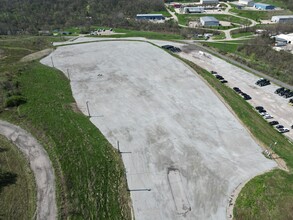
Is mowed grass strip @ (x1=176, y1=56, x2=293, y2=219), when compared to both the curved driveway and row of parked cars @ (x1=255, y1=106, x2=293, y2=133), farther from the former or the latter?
the curved driveway

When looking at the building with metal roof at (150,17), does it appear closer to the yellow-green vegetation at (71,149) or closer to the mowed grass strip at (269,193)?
the yellow-green vegetation at (71,149)

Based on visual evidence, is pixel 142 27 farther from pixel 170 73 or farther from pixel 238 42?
pixel 170 73

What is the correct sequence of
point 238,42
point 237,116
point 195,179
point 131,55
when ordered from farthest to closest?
point 238,42
point 131,55
point 237,116
point 195,179

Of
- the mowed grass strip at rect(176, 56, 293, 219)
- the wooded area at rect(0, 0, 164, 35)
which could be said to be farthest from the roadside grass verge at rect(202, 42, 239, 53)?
the mowed grass strip at rect(176, 56, 293, 219)

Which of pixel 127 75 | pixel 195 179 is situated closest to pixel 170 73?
pixel 127 75

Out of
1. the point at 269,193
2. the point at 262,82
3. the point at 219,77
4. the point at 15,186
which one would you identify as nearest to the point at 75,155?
the point at 15,186

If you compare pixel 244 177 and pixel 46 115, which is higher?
pixel 46 115
